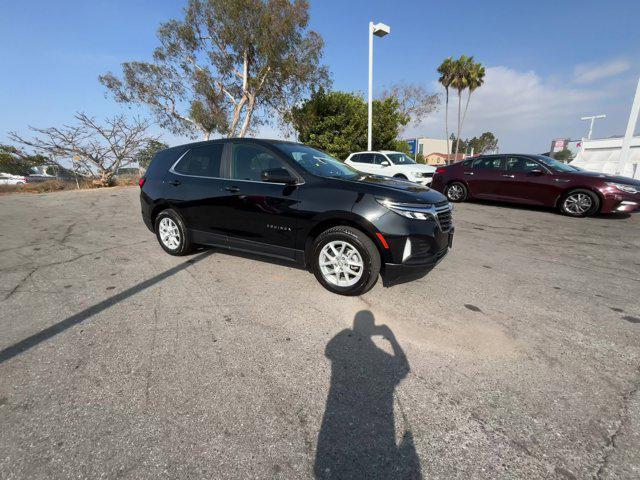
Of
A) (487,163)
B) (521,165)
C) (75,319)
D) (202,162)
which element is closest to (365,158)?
(487,163)

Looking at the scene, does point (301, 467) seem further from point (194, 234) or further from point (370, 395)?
point (194, 234)

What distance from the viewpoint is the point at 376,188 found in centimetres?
320

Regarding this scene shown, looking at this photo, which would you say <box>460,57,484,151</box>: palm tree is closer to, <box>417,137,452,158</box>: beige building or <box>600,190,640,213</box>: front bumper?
<box>600,190,640,213</box>: front bumper

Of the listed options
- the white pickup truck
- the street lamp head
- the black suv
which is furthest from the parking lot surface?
the street lamp head

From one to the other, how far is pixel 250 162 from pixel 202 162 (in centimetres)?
87

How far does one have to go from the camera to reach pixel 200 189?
411cm

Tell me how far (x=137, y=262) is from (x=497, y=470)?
469 cm

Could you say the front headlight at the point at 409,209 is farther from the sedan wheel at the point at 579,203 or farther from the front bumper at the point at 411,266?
the sedan wheel at the point at 579,203

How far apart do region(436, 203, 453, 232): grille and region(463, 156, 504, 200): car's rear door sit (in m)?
6.19

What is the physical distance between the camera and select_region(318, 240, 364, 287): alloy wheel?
320 centimetres

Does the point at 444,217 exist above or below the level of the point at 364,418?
above

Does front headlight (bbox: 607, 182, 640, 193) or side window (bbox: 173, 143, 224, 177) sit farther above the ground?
side window (bbox: 173, 143, 224, 177)

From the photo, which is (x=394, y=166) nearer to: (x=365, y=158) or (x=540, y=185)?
(x=365, y=158)

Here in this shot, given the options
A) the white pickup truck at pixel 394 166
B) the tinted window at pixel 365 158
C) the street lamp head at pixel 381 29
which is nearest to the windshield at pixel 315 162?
the white pickup truck at pixel 394 166
